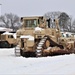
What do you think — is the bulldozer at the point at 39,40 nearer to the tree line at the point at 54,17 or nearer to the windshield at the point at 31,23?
the windshield at the point at 31,23

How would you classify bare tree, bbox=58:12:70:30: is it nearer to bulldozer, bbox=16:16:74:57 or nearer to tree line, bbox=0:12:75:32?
tree line, bbox=0:12:75:32

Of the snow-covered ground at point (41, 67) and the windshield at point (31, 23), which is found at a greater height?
the windshield at point (31, 23)

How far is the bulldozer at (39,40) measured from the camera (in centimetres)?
2317

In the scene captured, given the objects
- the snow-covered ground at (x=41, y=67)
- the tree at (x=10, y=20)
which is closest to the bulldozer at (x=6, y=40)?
the snow-covered ground at (x=41, y=67)

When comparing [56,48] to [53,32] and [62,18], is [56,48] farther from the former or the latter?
[62,18]

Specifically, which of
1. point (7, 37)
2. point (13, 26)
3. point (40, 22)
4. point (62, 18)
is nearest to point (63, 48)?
point (40, 22)

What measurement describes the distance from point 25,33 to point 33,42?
1.65m

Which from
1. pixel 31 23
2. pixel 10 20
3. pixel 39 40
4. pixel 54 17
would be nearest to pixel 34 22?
pixel 31 23

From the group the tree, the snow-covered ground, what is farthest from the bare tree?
the snow-covered ground

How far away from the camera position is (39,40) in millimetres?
24094

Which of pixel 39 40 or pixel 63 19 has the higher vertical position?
pixel 39 40

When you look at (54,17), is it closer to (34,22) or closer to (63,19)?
(63,19)

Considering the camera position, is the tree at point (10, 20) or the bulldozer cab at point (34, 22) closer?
the bulldozer cab at point (34, 22)

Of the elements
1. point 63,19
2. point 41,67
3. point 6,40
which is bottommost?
point 6,40
